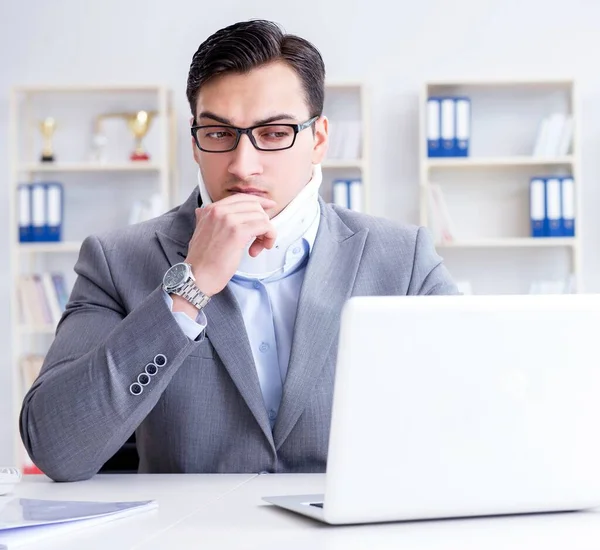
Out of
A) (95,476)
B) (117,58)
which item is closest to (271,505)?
(95,476)

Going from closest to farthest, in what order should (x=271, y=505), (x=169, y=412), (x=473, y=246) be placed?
(x=271, y=505), (x=169, y=412), (x=473, y=246)

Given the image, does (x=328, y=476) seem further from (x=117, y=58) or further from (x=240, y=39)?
(x=117, y=58)

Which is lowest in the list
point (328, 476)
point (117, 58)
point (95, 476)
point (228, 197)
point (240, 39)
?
point (95, 476)

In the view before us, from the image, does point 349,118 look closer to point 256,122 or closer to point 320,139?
point 320,139

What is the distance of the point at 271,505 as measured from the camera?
1.20m

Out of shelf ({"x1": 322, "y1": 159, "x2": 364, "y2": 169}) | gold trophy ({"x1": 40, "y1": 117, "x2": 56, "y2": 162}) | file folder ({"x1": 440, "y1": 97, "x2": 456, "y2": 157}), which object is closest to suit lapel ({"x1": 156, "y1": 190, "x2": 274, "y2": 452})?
shelf ({"x1": 322, "y1": 159, "x2": 364, "y2": 169})

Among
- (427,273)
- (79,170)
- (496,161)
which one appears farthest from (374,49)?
(427,273)

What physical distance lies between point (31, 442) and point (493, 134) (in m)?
3.47

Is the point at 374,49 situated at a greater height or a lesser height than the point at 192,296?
greater

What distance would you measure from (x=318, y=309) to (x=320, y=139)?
1.20ft

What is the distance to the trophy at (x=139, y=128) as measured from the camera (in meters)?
4.48

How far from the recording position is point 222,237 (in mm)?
1513

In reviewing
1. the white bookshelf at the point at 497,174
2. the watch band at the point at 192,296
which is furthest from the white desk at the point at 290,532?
the white bookshelf at the point at 497,174

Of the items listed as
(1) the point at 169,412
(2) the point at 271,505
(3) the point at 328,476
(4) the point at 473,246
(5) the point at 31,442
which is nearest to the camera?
(3) the point at 328,476
